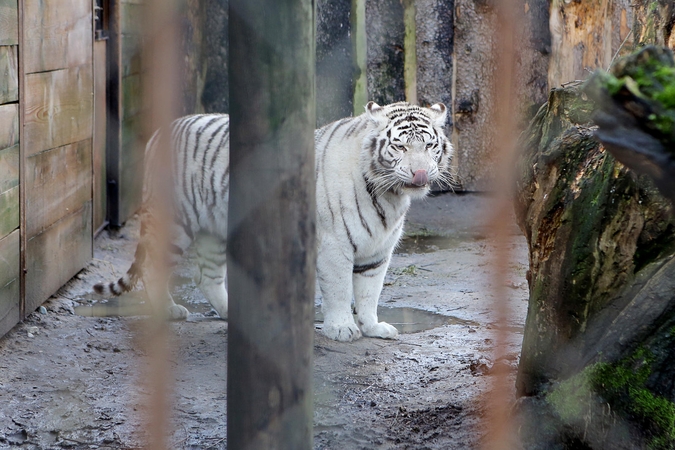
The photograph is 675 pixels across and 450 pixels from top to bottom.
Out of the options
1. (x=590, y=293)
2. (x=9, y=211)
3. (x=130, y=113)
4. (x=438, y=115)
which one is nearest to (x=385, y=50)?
(x=130, y=113)

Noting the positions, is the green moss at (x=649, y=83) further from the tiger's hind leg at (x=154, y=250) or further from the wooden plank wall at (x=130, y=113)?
the wooden plank wall at (x=130, y=113)

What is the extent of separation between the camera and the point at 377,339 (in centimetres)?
382

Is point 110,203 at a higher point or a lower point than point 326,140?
lower

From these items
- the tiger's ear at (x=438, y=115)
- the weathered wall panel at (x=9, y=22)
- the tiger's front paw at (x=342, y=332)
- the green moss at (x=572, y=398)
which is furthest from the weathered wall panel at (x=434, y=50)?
the green moss at (x=572, y=398)

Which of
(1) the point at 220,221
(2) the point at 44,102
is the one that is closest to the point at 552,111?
(1) the point at 220,221

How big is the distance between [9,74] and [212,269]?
1318 mm

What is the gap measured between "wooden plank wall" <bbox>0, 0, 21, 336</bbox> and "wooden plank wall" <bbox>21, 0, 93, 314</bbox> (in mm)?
109

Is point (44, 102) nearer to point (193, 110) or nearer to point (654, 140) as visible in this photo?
point (193, 110)

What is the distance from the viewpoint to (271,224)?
145cm

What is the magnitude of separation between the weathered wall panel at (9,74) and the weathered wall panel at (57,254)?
69cm

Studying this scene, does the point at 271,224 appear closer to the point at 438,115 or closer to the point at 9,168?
the point at 9,168

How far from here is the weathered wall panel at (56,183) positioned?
12.5ft

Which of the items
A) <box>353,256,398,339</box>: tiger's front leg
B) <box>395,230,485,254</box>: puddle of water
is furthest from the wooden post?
<box>395,230,485,254</box>: puddle of water

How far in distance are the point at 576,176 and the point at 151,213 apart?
7.87ft
